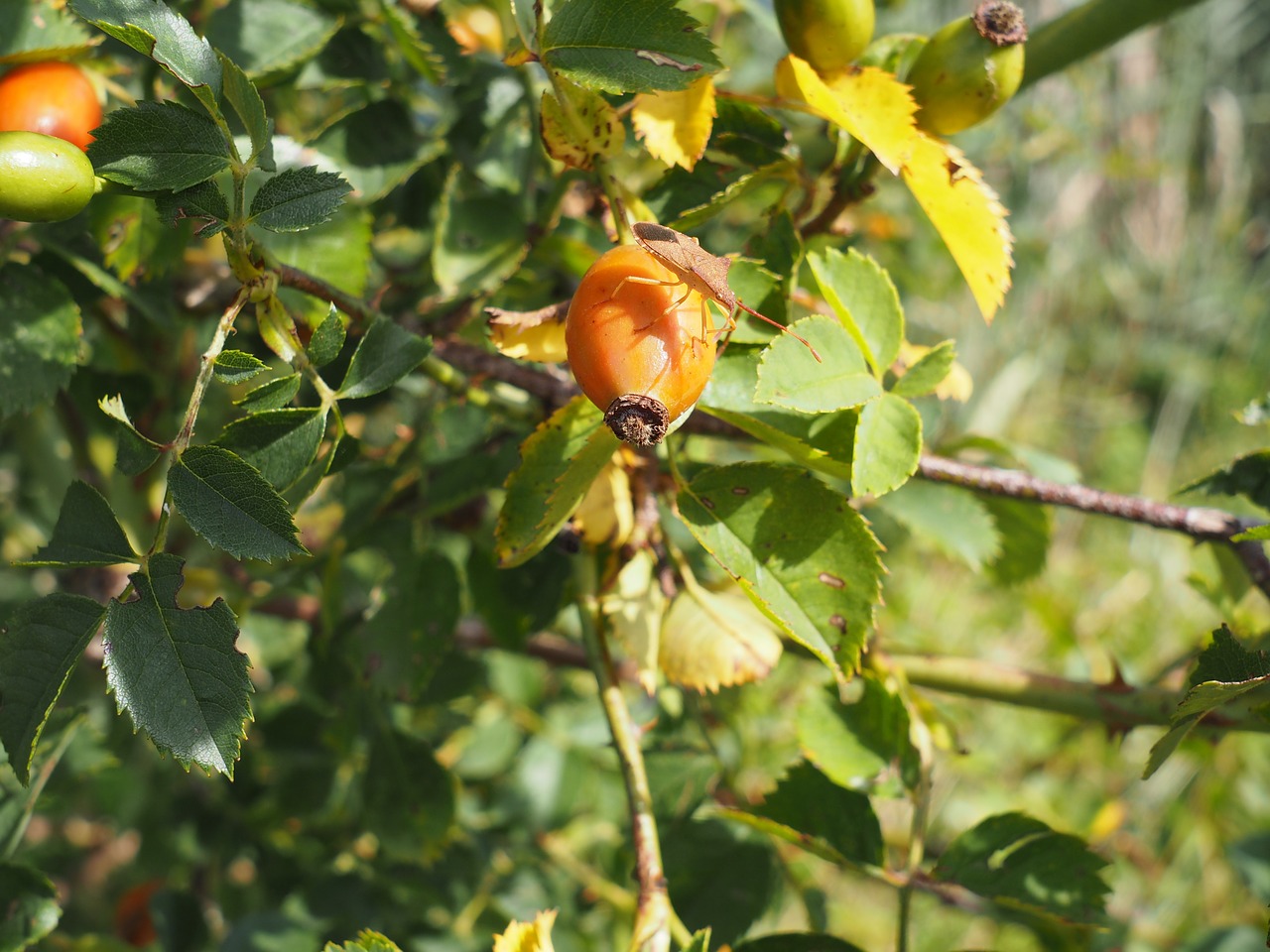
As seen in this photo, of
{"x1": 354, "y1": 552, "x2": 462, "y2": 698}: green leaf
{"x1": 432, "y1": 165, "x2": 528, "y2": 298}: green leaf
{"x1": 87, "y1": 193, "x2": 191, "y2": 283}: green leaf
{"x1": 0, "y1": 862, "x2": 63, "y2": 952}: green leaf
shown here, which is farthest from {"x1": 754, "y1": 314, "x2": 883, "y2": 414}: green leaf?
{"x1": 0, "y1": 862, "x2": 63, "y2": 952}: green leaf

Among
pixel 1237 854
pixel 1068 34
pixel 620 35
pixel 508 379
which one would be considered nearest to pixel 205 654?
pixel 508 379

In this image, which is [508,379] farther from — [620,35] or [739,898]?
[739,898]

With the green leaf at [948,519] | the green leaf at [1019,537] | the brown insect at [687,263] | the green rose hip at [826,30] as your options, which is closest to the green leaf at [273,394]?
the brown insect at [687,263]

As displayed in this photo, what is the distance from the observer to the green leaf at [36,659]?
634 millimetres

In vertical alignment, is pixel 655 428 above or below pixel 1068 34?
below

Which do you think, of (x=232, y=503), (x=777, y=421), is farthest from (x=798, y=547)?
(x=232, y=503)

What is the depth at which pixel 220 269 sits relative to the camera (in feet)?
3.60

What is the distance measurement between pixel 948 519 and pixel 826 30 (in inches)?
24.0

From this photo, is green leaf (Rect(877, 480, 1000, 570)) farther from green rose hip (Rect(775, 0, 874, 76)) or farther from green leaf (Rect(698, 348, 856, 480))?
green rose hip (Rect(775, 0, 874, 76))

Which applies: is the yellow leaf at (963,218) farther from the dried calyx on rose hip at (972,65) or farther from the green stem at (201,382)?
the green stem at (201,382)

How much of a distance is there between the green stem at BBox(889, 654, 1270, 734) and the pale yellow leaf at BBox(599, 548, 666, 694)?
11.3 inches

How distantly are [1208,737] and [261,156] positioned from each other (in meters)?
1.04

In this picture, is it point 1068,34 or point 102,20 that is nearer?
point 102,20

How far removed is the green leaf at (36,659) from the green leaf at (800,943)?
0.61m
